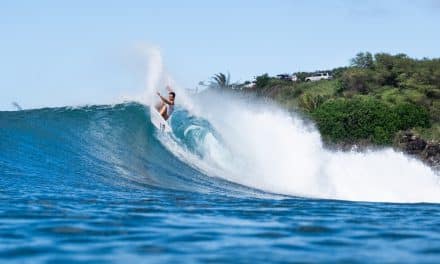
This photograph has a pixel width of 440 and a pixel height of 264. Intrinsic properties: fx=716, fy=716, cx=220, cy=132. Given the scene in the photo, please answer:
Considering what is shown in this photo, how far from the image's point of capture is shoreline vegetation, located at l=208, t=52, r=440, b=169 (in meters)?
67.8

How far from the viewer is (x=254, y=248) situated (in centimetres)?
729

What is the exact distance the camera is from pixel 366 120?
70.6m

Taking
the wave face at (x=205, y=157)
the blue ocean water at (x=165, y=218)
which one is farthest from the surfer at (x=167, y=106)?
the blue ocean water at (x=165, y=218)

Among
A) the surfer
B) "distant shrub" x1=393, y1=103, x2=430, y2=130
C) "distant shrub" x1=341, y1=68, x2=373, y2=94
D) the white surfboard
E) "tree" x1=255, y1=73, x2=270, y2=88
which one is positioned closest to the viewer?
the white surfboard

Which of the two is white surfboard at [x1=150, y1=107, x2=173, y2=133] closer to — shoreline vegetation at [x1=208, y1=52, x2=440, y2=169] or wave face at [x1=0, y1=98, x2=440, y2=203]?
wave face at [x1=0, y1=98, x2=440, y2=203]

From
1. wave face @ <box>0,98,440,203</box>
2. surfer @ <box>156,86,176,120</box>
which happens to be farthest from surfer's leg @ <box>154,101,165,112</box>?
wave face @ <box>0,98,440,203</box>

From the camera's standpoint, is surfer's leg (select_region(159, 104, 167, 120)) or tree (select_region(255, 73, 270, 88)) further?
tree (select_region(255, 73, 270, 88))

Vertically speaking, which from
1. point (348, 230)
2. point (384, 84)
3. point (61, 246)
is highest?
point (384, 84)

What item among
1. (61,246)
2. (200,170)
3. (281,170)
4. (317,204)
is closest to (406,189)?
(281,170)

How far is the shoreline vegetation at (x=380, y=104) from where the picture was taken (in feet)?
222

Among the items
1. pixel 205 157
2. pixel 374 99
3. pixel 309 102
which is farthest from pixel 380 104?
pixel 205 157

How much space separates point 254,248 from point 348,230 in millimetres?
1790

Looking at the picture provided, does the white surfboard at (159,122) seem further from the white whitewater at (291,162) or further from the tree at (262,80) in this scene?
the tree at (262,80)

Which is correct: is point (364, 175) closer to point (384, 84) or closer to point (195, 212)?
point (195, 212)
